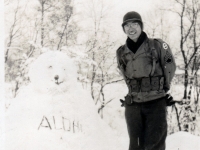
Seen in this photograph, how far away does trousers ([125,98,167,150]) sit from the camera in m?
1.54

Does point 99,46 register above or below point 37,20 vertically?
below

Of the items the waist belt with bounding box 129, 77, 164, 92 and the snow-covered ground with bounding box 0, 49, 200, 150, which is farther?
the snow-covered ground with bounding box 0, 49, 200, 150

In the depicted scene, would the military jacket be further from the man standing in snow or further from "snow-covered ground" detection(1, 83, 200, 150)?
"snow-covered ground" detection(1, 83, 200, 150)

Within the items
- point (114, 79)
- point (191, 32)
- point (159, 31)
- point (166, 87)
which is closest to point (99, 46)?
point (114, 79)

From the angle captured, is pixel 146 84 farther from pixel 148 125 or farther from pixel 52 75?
pixel 52 75

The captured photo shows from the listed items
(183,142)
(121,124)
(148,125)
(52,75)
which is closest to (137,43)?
(148,125)

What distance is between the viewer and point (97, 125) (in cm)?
251

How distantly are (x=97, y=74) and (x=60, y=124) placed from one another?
2668 mm

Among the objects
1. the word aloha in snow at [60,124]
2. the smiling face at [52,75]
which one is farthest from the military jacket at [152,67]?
the smiling face at [52,75]

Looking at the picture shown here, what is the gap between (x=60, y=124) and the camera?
2.29 meters

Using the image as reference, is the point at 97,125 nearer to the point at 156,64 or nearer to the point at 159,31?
the point at 156,64

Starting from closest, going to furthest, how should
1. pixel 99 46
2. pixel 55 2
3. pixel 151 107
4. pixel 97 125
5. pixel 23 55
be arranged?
pixel 151 107 → pixel 97 125 → pixel 23 55 → pixel 55 2 → pixel 99 46

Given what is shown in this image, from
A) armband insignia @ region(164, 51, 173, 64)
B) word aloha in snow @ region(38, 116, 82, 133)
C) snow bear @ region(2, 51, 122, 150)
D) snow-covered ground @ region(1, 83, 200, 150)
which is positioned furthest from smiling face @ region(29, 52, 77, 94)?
armband insignia @ region(164, 51, 173, 64)

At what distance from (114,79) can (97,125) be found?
2.63 metres
